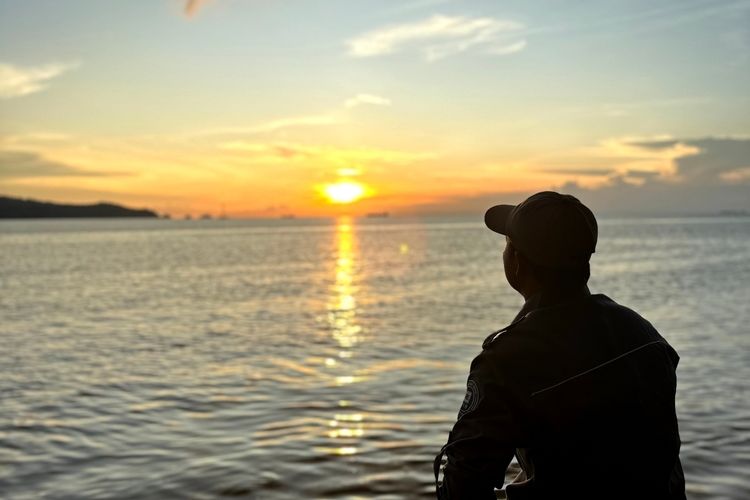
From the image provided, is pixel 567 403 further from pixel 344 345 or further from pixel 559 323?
pixel 344 345

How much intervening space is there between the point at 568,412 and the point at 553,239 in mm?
628

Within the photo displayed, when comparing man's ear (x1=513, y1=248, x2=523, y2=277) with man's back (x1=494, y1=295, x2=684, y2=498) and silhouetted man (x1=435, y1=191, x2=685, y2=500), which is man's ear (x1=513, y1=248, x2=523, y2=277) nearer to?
silhouetted man (x1=435, y1=191, x2=685, y2=500)

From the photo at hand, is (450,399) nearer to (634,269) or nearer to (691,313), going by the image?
(691,313)

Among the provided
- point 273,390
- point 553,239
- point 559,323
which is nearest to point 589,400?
point 559,323

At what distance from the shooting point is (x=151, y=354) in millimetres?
17609

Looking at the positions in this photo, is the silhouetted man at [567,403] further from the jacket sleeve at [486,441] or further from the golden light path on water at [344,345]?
the golden light path on water at [344,345]

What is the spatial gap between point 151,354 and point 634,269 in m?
36.8

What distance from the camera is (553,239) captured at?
9.14 feet

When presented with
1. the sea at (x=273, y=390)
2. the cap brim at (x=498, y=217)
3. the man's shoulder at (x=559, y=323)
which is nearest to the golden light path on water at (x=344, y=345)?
the sea at (x=273, y=390)

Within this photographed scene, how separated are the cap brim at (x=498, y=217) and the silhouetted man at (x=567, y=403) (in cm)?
19

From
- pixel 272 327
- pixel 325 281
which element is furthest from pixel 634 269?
pixel 272 327

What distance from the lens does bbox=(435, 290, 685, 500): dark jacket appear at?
2.61 meters

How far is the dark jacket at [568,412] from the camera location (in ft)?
8.56

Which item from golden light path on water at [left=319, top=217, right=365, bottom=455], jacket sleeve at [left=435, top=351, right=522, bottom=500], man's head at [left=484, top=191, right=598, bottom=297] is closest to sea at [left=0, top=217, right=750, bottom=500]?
golden light path on water at [left=319, top=217, right=365, bottom=455]
